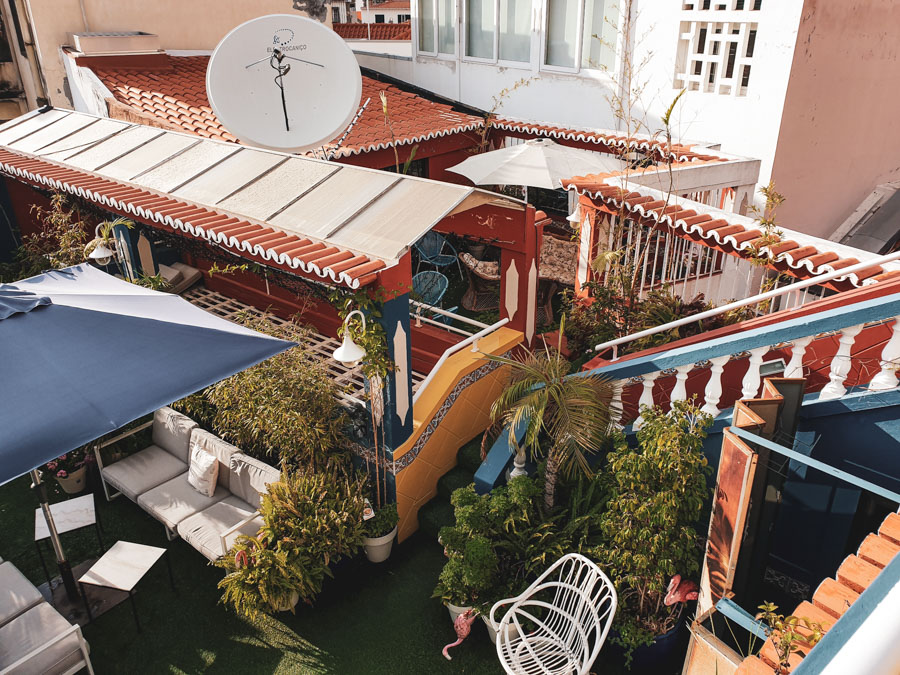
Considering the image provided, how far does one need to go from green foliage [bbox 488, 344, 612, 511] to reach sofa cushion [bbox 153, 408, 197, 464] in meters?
4.02

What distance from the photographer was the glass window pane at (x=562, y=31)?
12.9 m

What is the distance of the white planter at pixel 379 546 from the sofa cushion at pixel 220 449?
6.24 ft

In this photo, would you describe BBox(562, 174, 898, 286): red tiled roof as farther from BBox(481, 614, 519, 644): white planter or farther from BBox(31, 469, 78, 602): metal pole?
BBox(31, 469, 78, 602): metal pole

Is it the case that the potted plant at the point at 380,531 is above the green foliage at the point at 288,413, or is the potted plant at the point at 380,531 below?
below

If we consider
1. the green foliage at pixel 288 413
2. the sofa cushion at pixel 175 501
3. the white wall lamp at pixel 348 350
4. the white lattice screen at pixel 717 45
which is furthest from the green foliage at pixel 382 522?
the white lattice screen at pixel 717 45

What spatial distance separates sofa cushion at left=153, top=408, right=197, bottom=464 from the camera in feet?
26.4

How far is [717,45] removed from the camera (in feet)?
36.0

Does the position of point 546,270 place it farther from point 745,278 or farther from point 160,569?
point 160,569

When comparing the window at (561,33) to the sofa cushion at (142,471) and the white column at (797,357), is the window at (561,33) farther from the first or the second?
the sofa cushion at (142,471)

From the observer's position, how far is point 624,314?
7969 mm

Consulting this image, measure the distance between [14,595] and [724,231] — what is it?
25.2ft

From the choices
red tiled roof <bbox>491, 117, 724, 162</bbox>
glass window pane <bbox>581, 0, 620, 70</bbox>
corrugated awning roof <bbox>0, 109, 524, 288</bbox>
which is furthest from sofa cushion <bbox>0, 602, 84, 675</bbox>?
glass window pane <bbox>581, 0, 620, 70</bbox>

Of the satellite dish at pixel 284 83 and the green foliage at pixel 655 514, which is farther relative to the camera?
the satellite dish at pixel 284 83

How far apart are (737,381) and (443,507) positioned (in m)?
3.36
